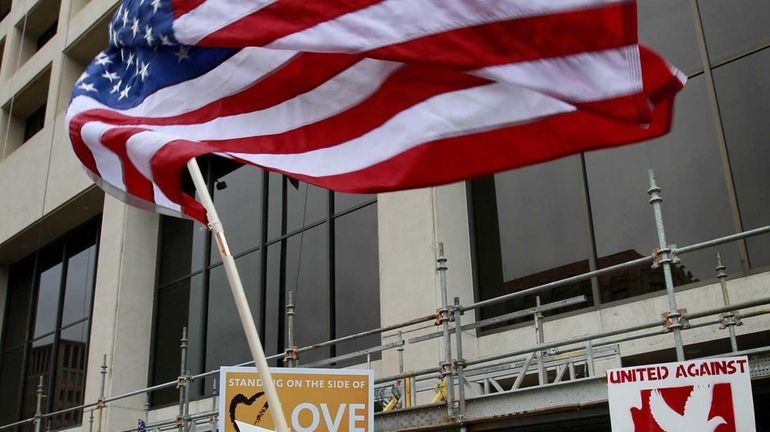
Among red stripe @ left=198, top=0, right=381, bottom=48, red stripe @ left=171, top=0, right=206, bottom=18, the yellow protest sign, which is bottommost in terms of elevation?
the yellow protest sign

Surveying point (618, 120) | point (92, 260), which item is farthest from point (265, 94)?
point (92, 260)

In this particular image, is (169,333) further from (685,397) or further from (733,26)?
(685,397)

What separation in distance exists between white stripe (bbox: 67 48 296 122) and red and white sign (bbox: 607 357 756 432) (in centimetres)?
320

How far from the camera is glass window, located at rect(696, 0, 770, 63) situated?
9984mm

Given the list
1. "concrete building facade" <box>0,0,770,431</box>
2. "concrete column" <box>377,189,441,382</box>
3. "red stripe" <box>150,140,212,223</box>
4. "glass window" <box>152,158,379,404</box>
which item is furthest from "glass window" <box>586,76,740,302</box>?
"red stripe" <box>150,140,212,223</box>

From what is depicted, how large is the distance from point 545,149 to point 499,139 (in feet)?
0.96

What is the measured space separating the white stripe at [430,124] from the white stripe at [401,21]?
46cm

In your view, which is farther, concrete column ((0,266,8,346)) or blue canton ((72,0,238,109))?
concrete column ((0,266,8,346))

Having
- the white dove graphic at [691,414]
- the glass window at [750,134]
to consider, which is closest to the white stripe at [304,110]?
the white dove graphic at [691,414]

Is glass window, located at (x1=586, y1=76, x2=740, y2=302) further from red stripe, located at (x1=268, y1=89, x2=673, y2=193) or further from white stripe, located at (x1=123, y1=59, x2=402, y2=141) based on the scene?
red stripe, located at (x1=268, y1=89, x2=673, y2=193)

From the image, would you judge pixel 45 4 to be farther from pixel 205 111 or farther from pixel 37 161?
pixel 205 111

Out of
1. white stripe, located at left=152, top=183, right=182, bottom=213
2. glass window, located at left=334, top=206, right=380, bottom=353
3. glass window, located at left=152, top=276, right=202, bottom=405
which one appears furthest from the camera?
glass window, located at left=152, top=276, right=202, bottom=405

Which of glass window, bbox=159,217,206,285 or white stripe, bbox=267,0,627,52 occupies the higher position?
glass window, bbox=159,217,206,285

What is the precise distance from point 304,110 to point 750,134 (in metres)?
5.88
